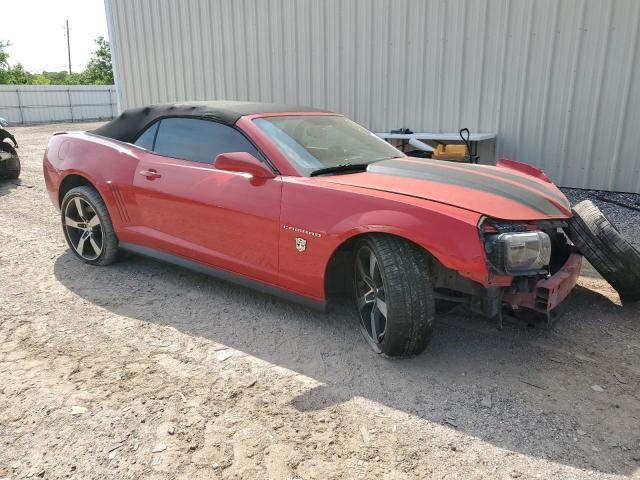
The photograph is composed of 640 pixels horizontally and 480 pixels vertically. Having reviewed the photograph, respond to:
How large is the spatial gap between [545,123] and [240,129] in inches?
204

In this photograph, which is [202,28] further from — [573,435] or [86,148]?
[573,435]

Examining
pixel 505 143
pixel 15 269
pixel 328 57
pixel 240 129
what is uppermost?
pixel 328 57

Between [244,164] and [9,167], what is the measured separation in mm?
7072

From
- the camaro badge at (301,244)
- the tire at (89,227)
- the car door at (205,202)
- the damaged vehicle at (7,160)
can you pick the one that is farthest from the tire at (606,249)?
the damaged vehicle at (7,160)

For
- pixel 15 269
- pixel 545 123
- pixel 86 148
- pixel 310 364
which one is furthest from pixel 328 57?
pixel 310 364

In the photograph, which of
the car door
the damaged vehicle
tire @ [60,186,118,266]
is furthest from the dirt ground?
the damaged vehicle

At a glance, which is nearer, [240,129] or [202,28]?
[240,129]

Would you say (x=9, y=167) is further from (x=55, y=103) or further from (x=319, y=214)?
(x=55, y=103)

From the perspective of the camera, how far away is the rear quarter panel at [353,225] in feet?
8.78

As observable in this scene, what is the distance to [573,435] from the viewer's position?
2.39 metres

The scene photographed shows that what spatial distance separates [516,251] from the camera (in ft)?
8.79

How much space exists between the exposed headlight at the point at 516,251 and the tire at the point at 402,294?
→ 0.38 meters

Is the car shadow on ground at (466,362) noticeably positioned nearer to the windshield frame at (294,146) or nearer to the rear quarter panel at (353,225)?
the rear quarter panel at (353,225)

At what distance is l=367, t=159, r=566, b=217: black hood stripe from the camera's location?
3098 mm
